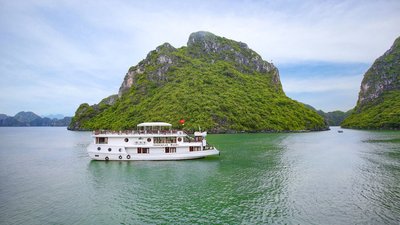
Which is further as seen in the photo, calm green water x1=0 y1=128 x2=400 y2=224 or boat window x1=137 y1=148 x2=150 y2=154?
boat window x1=137 y1=148 x2=150 y2=154

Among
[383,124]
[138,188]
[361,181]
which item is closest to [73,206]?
[138,188]

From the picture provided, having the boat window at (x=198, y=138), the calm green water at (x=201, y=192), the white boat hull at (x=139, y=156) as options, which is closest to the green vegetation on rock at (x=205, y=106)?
the boat window at (x=198, y=138)

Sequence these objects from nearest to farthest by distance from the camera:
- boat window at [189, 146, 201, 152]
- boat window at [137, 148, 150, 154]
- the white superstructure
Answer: the white superstructure, boat window at [137, 148, 150, 154], boat window at [189, 146, 201, 152]

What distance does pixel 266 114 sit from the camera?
16200cm

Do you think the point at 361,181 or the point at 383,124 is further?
the point at 383,124

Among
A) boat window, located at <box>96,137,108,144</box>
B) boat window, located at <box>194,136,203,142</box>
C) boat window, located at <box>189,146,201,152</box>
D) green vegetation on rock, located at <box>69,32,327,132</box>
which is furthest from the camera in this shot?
green vegetation on rock, located at <box>69,32,327,132</box>

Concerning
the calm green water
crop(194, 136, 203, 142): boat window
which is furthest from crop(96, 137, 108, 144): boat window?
crop(194, 136, 203, 142): boat window

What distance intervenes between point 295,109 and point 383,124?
59094 millimetres

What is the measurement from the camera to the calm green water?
24.9 metres

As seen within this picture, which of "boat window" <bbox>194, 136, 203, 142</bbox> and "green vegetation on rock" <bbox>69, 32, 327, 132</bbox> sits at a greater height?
"green vegetation on rock" <bbox>69, 32, 327, 132</bbox>

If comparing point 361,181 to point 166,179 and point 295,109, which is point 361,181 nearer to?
point 166,179

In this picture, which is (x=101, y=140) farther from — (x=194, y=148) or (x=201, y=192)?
(x=201, y=192)

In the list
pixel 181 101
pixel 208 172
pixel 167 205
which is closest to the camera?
pixel 167 205

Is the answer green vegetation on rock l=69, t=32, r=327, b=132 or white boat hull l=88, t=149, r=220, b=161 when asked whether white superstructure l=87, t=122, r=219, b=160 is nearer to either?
white boat hull l=88, t=149, r=220, b=161
